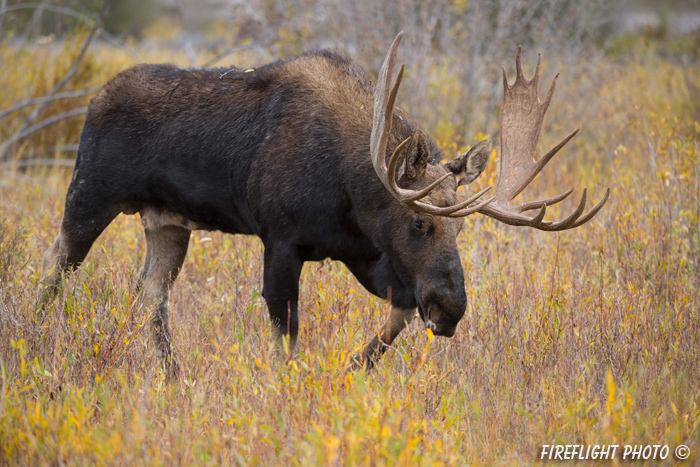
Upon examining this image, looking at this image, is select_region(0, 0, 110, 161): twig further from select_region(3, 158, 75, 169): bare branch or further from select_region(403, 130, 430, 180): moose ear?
select_region(403, 130, 430, 180): moose ear

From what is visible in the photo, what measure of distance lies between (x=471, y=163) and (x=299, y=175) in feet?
3.18

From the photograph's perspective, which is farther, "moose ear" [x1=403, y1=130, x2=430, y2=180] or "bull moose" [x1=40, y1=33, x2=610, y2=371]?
"bull moose" [x1=40, y1=33, x2=610, y2=371]

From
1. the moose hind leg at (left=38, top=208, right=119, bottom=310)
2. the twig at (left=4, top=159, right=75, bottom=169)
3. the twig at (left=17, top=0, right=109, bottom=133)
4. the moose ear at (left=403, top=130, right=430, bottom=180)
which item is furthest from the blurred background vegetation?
the moose ear at (left=403, top=130, right=430, bottom=180)

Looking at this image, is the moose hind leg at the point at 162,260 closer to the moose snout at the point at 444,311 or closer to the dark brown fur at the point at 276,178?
the dark brown fur at the point at 276,178

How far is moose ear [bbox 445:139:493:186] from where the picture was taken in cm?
414

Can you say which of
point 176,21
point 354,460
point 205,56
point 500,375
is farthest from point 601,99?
point 176,21

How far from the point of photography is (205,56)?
39.6 ft

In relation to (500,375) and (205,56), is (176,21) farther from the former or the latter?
(500,375)

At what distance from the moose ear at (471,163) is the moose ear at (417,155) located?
286mm

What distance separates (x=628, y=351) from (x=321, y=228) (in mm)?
1905

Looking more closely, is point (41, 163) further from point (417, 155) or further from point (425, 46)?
point (417, 155)

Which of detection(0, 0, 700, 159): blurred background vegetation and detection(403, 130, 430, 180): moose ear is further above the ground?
detection(0, 0, 700, 159): blurred background vegetation

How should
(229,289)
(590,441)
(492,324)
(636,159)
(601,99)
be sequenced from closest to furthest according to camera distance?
(590,441) < (492,324) < (229,289) < (636,159) < (601,99)

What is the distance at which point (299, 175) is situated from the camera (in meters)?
4.16
